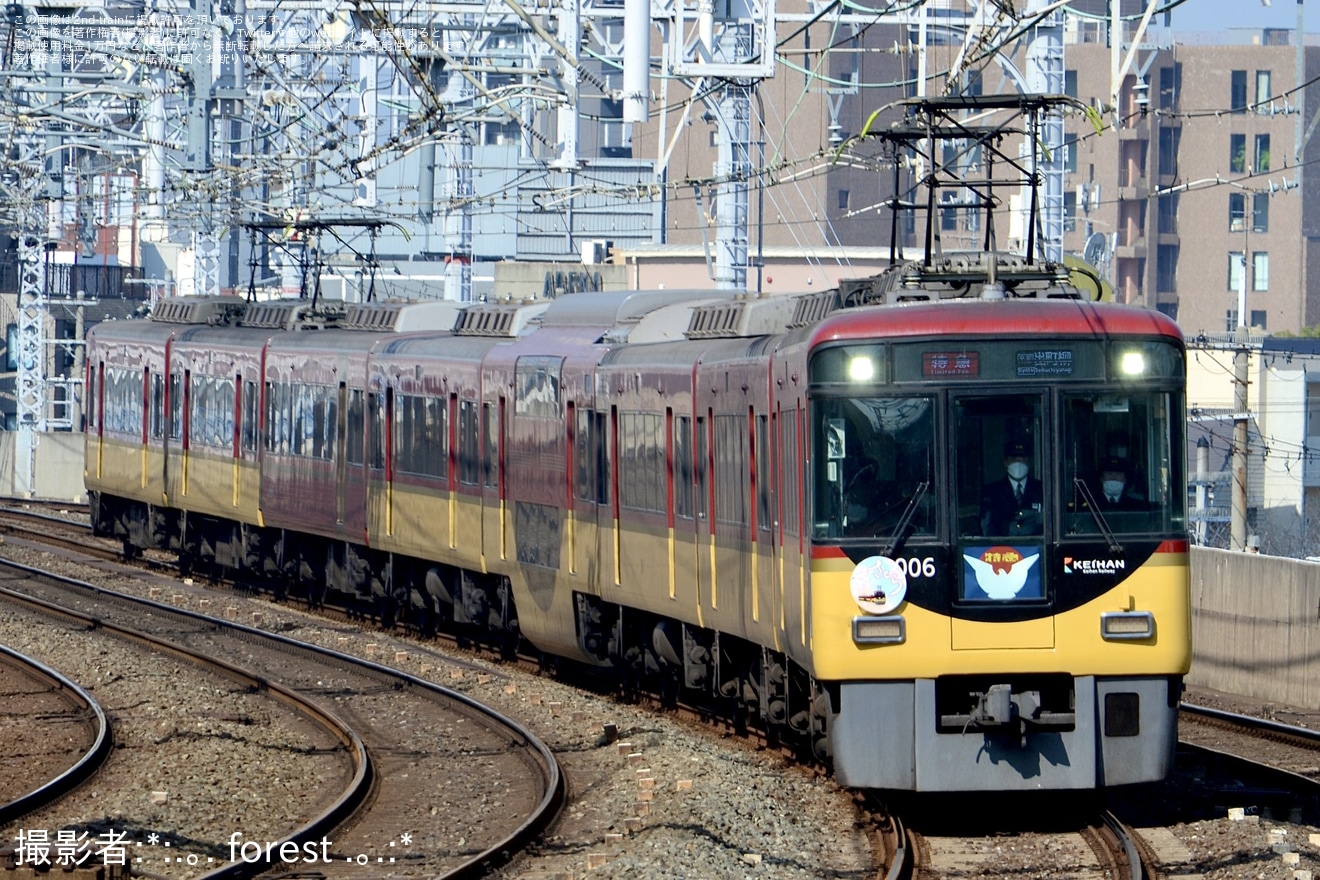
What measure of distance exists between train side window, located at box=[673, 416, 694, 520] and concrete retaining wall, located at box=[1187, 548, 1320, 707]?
4376mm

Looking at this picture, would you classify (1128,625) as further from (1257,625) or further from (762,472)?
(1257,625)

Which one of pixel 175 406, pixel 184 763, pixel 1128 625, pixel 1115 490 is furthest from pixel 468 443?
pixel 1128 625

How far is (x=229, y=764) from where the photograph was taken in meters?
13.6

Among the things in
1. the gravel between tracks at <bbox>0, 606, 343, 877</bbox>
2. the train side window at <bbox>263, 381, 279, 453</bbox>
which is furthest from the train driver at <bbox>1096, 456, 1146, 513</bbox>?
the train side window at <bbox>263, 381, 279, 453</bbox>

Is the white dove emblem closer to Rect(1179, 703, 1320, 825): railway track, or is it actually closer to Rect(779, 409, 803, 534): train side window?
Rect(779, 409, 803, 534): train side window

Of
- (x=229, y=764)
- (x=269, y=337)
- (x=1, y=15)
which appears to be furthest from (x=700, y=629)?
(x=1, y=15)

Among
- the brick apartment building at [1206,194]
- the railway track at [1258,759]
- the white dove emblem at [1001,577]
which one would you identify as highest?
the brick apartment building at [1206,194]

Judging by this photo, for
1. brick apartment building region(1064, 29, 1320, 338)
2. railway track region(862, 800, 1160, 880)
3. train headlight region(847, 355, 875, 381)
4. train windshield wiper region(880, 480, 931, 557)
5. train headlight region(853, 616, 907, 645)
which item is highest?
brick apartment building region(1064, 29, 1320, 338)

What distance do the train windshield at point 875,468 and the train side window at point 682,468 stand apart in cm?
368

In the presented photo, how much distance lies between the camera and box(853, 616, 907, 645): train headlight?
35.2 ft

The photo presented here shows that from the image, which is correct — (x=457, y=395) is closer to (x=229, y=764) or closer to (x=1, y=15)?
(x=229, y=764)

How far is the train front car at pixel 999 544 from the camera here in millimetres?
10734

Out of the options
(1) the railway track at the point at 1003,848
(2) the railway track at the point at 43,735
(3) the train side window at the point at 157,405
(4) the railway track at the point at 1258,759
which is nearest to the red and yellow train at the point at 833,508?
(1) the railway track at the point at 1003,848

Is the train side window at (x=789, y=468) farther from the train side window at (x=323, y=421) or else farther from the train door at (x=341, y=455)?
A: the train side window at (x=323, y=421)
